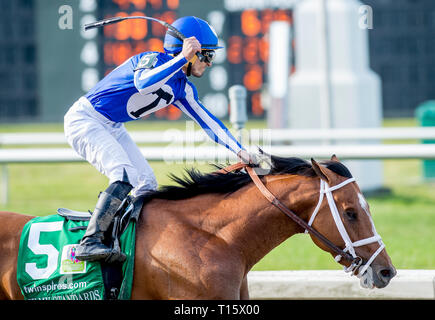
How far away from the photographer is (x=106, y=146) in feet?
11.0

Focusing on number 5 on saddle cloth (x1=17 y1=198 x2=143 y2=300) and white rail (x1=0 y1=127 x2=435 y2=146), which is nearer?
number 5 on saddle cloth (x1=17 y1=198 x2=143 y2=300)

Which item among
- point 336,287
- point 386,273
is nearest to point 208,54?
point 386,273

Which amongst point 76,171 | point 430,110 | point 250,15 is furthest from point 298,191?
point 250,15

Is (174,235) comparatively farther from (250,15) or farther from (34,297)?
(250,15)

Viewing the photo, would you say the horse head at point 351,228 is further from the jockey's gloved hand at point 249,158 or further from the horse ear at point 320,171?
the jockey's gloved hand at point 249,158

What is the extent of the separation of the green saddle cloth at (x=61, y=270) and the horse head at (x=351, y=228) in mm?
831

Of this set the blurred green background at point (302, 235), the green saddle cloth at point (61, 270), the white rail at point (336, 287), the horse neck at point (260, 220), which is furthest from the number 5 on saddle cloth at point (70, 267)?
the blurred green background at point (302, 235)

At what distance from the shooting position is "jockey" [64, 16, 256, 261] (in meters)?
3.19

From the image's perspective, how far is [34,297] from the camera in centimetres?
311

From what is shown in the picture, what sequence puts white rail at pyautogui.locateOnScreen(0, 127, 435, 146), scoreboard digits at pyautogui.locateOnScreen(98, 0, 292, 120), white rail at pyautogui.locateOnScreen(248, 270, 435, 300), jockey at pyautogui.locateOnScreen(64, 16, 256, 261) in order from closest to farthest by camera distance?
1. jockey at pyautogui.locateOnScreen(64, 16, 256, 261)
2. white rail at pyautogui.locateOnScreen(248, 270, 435, 300)
3. white rail at pyautogui.locateOnScreen(0, 127, 435, 146)
4. scoreboard digits at pyautogui.locateOnScreen(98, 0, 292, 120)

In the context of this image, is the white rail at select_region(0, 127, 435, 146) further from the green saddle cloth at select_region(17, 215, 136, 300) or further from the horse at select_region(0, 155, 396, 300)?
the green saddle cloth at select_region(17, 215, 136, 300)

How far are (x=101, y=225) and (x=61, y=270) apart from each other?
27 centimetres

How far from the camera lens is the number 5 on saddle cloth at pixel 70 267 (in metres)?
3.07

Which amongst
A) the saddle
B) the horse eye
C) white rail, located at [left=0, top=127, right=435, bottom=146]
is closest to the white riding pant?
the saddle
